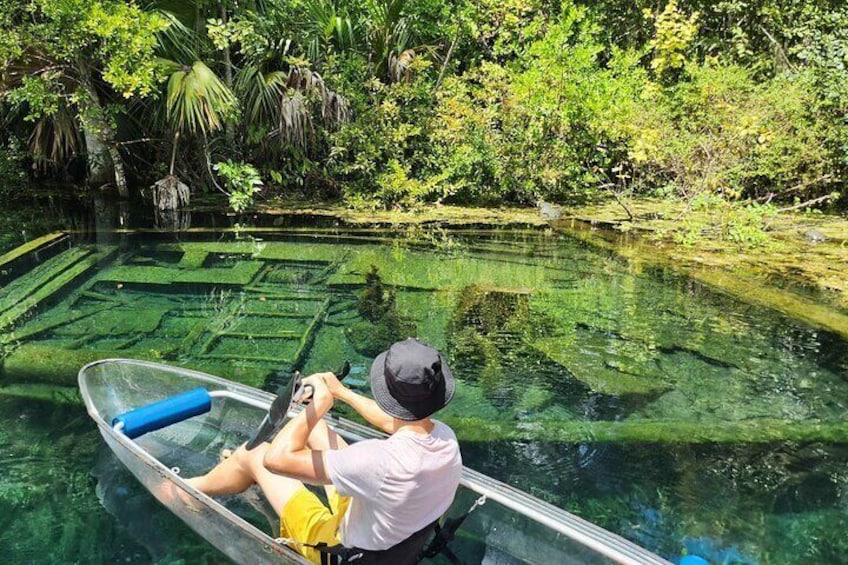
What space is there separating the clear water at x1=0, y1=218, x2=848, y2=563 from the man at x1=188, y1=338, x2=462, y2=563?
82 centimetres

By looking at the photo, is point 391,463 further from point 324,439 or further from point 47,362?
point 47,362

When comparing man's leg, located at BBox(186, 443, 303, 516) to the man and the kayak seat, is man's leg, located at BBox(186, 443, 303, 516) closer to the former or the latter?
the man

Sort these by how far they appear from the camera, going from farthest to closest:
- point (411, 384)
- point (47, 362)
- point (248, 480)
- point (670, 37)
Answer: point (670, 37)
point (47, 362)
point (248, 480)
point (411, 384)

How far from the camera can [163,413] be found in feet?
9.91

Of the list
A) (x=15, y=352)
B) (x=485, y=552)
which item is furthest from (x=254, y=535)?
(x=15, y=352)

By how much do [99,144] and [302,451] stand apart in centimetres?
828

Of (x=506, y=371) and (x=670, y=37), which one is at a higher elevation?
(x=670, y=37)

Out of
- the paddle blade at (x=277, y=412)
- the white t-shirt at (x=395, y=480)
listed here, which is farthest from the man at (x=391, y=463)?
the paddle blade at (x=277, y=412)

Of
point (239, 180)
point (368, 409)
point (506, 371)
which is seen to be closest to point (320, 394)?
point (368, 409)

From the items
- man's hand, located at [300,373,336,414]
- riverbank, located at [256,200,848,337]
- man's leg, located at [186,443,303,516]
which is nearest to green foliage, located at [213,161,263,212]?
riverbank, located at [256,200,848,337]

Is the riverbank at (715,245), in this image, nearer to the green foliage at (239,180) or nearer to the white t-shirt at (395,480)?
the green foliage at (239,180)

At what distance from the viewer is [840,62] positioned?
27.9ft

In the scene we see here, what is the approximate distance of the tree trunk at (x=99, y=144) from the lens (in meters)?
7.51

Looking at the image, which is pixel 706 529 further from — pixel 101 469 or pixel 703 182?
pixel 703 182
